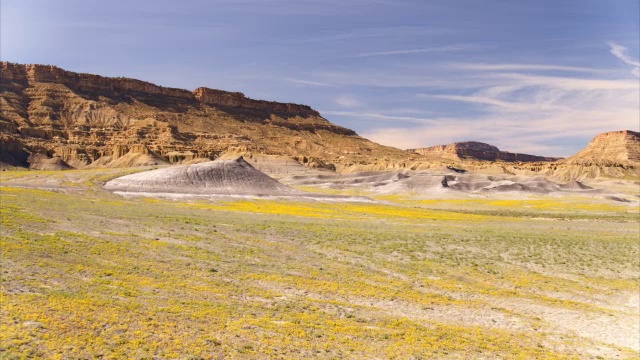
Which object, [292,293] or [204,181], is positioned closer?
[292,293]

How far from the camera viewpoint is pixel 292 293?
16.8 metres

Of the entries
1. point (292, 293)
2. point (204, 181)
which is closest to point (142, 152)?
point (204, 181)

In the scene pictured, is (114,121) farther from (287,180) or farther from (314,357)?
(314,357)

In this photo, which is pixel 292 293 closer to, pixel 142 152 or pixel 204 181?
pixel 204 181

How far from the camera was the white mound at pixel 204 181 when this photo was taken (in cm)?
7625

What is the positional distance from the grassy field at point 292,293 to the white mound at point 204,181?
45.1m

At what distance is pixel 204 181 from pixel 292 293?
226 ft

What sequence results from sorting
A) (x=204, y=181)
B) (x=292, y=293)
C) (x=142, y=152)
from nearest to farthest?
1. (x=292, y=293)
2. (x=204, y=181)
3. (x=142, y=152)

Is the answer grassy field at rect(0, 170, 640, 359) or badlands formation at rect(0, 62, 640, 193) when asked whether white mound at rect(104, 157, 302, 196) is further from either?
grassy field at rect(0, 170, 640, 359)

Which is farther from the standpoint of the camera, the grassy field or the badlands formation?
the badlands formation

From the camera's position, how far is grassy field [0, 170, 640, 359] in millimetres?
11242

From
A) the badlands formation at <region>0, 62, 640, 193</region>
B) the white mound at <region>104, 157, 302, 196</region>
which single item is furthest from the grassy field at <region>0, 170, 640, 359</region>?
the badlands formation at <region>0, 62, 640, 193</region>

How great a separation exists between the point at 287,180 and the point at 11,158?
2918 inches

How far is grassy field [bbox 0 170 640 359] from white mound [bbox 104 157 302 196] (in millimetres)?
45137
